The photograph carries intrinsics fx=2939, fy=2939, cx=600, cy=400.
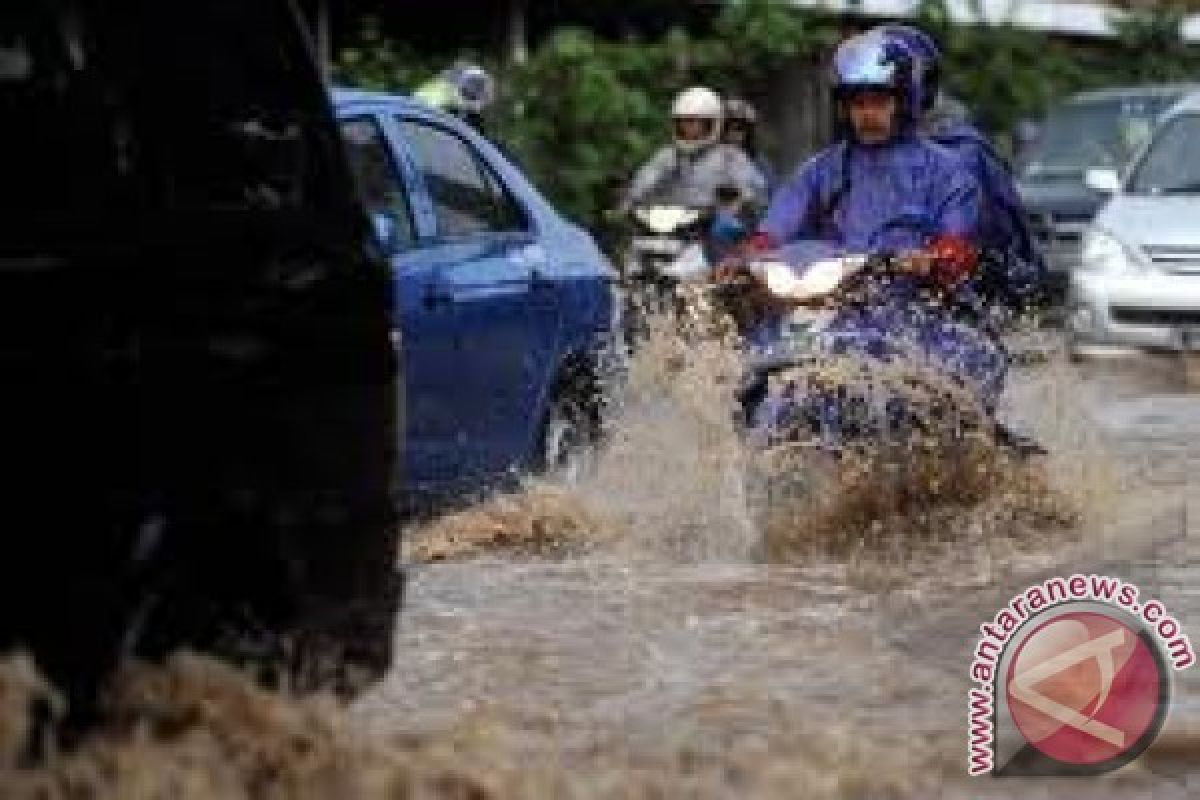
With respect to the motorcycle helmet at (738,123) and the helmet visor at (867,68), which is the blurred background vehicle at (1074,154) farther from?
the helmet visor at (867,68)

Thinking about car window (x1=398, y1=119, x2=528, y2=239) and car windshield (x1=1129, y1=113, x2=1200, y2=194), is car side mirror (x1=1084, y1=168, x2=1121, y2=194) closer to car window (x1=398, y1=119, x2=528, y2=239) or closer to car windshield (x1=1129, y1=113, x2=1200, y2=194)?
car windshield (x1=1129, y1=113, x2=1200, y2=194)

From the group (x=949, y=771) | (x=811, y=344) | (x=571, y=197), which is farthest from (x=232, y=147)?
(x=571, y=197)

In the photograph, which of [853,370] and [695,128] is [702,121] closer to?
[695,128]

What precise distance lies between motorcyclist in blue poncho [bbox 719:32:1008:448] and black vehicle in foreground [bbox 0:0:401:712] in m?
3.47

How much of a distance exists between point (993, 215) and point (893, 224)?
12.0 inches

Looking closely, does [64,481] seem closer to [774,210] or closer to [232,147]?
[232,147]

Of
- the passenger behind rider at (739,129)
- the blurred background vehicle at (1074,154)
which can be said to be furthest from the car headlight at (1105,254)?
the blurred background vehicle at (1074,154)

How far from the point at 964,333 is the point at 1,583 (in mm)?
4715

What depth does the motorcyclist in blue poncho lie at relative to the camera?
28.0 feet

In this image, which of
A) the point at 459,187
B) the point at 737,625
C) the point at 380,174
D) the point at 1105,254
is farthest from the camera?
the point at 1105,254

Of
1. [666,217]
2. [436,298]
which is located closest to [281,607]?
[436,298]

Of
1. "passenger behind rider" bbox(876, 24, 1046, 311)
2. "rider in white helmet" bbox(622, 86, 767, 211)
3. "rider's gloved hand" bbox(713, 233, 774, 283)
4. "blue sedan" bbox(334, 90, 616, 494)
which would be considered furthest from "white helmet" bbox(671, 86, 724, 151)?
"rider's gloved hand" bbox(713, 233, 774, 283)

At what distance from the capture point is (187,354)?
4734 mm

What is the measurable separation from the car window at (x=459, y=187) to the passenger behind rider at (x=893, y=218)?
1.03m
